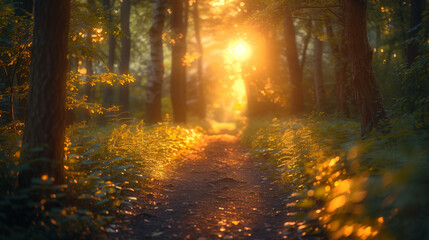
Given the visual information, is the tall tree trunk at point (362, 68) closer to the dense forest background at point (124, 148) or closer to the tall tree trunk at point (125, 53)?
the dense forest background at point (124, 148)

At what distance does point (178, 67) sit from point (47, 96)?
12.1 m

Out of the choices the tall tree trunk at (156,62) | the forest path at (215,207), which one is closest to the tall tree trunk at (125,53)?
the tall tree trunk at (156,62)

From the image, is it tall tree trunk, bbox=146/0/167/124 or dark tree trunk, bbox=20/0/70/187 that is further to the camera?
tall tree trunk, bbox=146/0/167/124

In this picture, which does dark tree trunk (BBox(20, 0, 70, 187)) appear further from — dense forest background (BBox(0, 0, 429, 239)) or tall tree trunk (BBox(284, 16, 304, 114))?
tall tree trunk (BBox(284, 16, 304, 114))

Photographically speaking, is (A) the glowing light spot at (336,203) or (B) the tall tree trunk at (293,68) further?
(B) the tall tree trunk at (293,68)

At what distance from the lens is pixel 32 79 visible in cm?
430

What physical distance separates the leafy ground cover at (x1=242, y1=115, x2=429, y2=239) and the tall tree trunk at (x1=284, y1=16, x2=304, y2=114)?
36.1 feet

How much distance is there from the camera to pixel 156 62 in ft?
46.0

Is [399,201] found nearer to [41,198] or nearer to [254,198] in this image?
[254,198]

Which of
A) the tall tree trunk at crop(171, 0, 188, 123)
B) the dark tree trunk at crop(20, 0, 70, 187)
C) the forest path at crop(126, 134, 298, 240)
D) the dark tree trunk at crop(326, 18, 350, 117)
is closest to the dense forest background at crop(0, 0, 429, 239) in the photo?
the dark tree trunk at crop(20, 0, 70, 187)

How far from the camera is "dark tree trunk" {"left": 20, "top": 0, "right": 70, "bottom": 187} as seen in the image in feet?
13.7

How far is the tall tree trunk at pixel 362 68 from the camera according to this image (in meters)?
7.00

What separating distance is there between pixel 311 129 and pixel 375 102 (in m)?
1.80

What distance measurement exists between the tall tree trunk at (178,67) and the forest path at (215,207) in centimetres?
786
